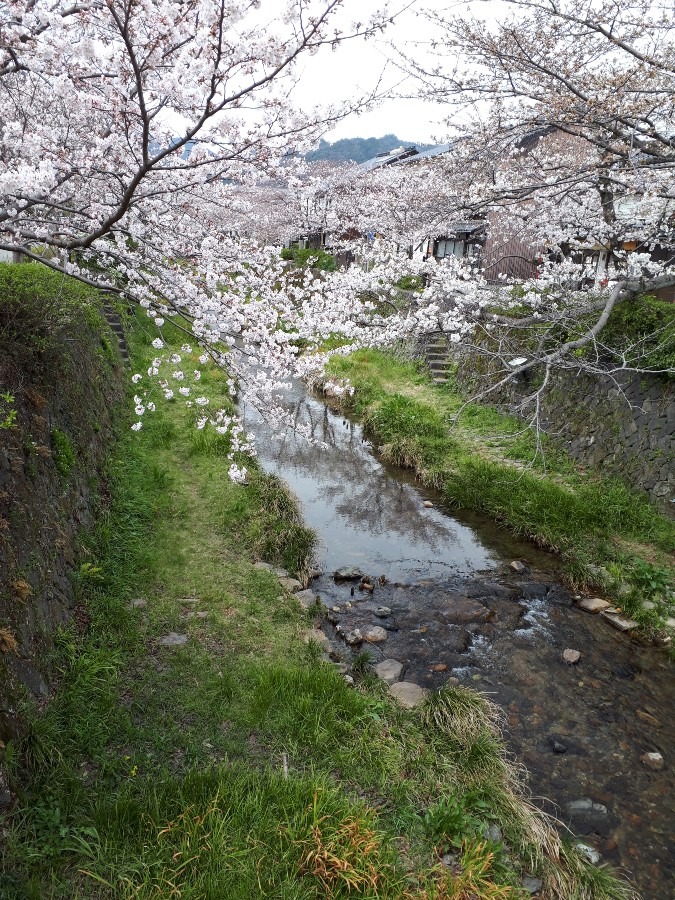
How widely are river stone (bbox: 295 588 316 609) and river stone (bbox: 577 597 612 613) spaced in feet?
10.6

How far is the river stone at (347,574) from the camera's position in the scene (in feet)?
22.7

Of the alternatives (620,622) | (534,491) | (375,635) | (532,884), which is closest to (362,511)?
(534,491)

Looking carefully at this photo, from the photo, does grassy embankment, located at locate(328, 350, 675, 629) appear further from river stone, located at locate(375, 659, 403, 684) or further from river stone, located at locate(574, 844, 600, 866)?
river stone, located at locate(574, 844, 600, 866)

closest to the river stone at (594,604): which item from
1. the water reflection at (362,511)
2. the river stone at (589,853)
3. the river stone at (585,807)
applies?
the water reflection at (362,511)

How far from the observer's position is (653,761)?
4.39 m

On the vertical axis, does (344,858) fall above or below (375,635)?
above

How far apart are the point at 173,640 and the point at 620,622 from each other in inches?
192

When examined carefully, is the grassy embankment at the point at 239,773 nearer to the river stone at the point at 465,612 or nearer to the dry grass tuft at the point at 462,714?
the dry grass tuft at the point at 462,714

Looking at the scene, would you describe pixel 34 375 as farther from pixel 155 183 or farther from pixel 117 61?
pixel 117 61

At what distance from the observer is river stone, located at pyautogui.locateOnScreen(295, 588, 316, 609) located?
596cm

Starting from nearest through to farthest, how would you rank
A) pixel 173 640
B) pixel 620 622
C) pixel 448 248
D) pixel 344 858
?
pixel 344 858 < pixel 173 640 < pixel 620 622 < pixel 448 248

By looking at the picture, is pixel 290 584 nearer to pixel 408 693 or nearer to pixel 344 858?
pixel 408 693

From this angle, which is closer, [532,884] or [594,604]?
[532,884]

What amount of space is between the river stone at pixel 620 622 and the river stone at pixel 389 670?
265 cm
